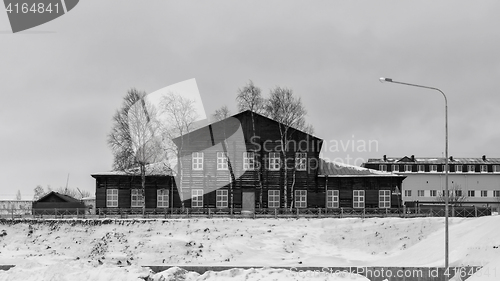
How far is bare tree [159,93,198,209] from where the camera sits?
51344 millimetres

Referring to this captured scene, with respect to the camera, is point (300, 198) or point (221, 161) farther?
point (221, 161)

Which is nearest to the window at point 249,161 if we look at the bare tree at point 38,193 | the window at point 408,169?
the window at point 408,169

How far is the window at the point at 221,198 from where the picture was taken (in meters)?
51.1

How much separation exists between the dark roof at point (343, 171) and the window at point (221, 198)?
9.42 metres

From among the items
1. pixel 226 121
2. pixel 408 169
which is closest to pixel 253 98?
pixel 226 121

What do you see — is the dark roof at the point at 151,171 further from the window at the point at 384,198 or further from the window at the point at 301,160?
the window at the point at 384,198

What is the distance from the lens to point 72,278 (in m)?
23.3

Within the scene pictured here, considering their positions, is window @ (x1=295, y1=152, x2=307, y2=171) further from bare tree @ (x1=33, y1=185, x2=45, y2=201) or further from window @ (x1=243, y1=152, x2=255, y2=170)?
bare tree @ (x1=33, y1=185, x2=45, y2=201)

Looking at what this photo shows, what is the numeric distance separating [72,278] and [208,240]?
46.6 feet

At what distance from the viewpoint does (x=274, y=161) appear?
51219mm

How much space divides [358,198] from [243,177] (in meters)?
11.3

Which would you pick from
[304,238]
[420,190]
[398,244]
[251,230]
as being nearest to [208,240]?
[251,230]

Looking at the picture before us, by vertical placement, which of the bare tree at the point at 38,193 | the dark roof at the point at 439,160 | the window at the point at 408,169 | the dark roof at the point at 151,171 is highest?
the dark roof at the point at 439,160

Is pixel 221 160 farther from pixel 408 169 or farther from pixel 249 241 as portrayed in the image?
pixel 408 169
